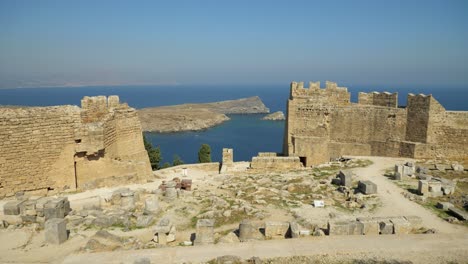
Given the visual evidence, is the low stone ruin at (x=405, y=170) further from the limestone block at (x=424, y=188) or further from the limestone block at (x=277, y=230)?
the limestone block at (x=277, y=230)

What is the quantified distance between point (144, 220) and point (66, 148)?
6075 mm

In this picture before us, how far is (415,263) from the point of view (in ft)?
26.8

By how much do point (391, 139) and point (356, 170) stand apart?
4693 mm

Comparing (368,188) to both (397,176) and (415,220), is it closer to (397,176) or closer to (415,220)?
(397,176)

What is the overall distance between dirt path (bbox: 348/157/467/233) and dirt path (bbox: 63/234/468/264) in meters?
0.93

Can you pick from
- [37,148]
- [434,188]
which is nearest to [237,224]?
[434,188]

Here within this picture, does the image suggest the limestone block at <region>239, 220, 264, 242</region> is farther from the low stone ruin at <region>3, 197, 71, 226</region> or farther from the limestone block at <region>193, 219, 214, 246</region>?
the low stone ruin at <region>3, 197, 71, 226</region>

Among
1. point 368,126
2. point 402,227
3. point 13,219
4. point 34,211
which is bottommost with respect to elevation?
point 13,219

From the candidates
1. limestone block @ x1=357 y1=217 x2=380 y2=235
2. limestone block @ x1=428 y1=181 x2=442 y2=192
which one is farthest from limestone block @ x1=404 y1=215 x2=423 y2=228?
limestone block @ x1=428 y1=181 x2=442 y2=192

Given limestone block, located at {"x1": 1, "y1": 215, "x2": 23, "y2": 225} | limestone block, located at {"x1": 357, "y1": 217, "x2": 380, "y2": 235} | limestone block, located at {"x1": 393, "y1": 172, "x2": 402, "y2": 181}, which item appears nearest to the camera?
limestone block, located at {"x1": 357, "y1": 217, "x2": 380, "y2": 235}

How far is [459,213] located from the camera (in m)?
11.1

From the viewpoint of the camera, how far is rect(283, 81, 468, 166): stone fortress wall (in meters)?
19.3

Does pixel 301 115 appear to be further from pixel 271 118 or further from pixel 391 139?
pixel 271 118

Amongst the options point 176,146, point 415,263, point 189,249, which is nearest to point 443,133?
point 415,263
